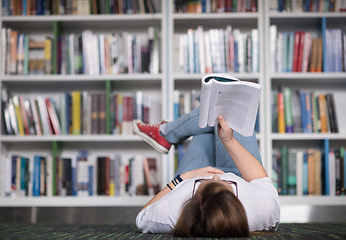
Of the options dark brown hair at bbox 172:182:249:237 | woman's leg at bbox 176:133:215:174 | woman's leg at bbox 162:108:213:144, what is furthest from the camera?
woman's leg at bbox 162:108:213:144

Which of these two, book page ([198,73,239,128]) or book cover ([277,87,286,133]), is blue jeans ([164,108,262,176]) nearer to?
book page ([198,73,239,128])

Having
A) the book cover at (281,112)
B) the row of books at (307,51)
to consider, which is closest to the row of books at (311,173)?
the book cover at (281,112)

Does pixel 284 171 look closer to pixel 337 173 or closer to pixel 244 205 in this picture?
pixel 337 173

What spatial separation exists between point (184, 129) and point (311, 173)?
1185 mm

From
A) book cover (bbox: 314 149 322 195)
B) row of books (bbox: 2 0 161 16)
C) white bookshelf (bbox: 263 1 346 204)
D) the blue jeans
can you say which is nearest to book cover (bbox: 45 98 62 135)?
row of books (bbox: 2 0 161 16)

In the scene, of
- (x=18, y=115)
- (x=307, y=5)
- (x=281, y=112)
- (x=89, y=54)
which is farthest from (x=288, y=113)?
(x=18, y=115)

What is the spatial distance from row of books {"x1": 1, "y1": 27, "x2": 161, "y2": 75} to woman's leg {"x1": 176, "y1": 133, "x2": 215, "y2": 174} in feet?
3.40

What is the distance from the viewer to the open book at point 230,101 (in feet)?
4.04

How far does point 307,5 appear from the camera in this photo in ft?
9.05

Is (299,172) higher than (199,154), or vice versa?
(199,154)

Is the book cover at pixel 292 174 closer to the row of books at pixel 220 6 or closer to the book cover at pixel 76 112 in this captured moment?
the row of books at pixel 220 6

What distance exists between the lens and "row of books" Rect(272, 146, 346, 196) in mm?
2639

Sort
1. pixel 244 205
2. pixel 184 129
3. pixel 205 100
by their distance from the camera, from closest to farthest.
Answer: pixel 244 205
pixel 205 100
pixel 184 129

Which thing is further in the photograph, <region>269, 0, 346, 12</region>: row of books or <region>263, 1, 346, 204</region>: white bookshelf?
<region>269, 0, 346, 12</region>: row of books
